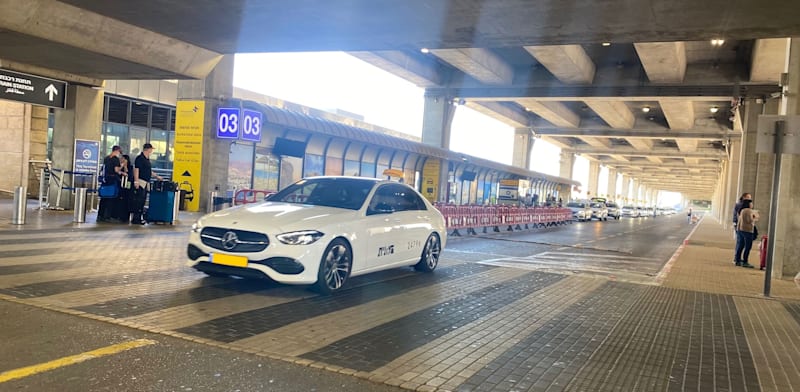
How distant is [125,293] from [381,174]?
21.9 m

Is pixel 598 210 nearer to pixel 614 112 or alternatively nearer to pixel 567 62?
pixel 614 112

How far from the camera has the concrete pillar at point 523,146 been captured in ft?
161

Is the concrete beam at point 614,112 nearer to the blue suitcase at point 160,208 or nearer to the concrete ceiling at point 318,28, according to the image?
the concrete ceiling at point 318,28

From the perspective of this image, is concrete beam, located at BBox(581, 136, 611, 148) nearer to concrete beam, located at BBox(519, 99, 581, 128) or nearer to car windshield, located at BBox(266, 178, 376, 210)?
concrete beam, located at BBox(519, 99, 581, 128)

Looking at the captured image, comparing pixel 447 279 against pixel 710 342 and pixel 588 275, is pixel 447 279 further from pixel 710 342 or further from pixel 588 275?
pixel 710 342

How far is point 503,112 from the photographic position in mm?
43219

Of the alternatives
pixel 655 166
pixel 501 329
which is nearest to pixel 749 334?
pixel 501 329

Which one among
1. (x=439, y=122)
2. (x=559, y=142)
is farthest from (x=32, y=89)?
(x=559, y=142)

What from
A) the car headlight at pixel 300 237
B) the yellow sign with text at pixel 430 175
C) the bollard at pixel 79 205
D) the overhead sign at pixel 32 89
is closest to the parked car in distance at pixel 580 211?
the yellow sign with text at pixel 430 175

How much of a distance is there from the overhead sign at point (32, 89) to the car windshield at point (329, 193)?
8.90 m

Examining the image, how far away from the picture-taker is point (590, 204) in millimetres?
45656

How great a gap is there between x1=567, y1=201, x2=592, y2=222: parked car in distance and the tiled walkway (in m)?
31.9

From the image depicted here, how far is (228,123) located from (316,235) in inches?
514

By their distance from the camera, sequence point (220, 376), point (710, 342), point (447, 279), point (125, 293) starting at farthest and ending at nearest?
1. point (447, 279)
2. point (125, 293)
3. point (710, 342)
4. point (220, 376)
